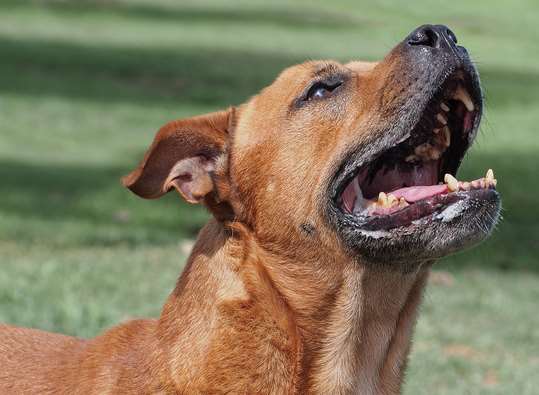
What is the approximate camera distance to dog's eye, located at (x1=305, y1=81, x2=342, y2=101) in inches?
199

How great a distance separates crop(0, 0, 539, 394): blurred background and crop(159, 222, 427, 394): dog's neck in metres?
1.79

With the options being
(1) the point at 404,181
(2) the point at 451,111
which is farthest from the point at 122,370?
(2) the point at 451,111

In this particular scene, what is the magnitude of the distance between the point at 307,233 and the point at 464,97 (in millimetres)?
996

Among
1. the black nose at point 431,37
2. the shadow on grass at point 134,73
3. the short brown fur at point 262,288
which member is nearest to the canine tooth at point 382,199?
the short brown fur at point 262,288

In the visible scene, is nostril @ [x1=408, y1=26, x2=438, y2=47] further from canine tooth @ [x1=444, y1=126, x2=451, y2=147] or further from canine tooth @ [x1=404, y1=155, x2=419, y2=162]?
canine tooth @ [x1=404, y1=155, x2=419, y2=162]

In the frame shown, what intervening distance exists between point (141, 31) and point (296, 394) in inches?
1028

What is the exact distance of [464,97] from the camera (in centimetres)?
499

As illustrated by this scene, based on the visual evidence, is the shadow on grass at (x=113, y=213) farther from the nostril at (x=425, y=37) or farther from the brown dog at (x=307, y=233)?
the nostril at (x=425, y=37)

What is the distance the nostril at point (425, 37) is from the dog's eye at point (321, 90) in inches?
16.5

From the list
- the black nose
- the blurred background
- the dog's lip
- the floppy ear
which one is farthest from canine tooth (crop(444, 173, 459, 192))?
the blurred background

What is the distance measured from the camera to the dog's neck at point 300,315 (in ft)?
14.7

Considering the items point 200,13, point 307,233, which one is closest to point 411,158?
point 307,233

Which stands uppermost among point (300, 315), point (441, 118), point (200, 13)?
point (441, 118)

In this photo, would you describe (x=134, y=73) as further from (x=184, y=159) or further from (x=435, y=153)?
(x=435, y=153)
